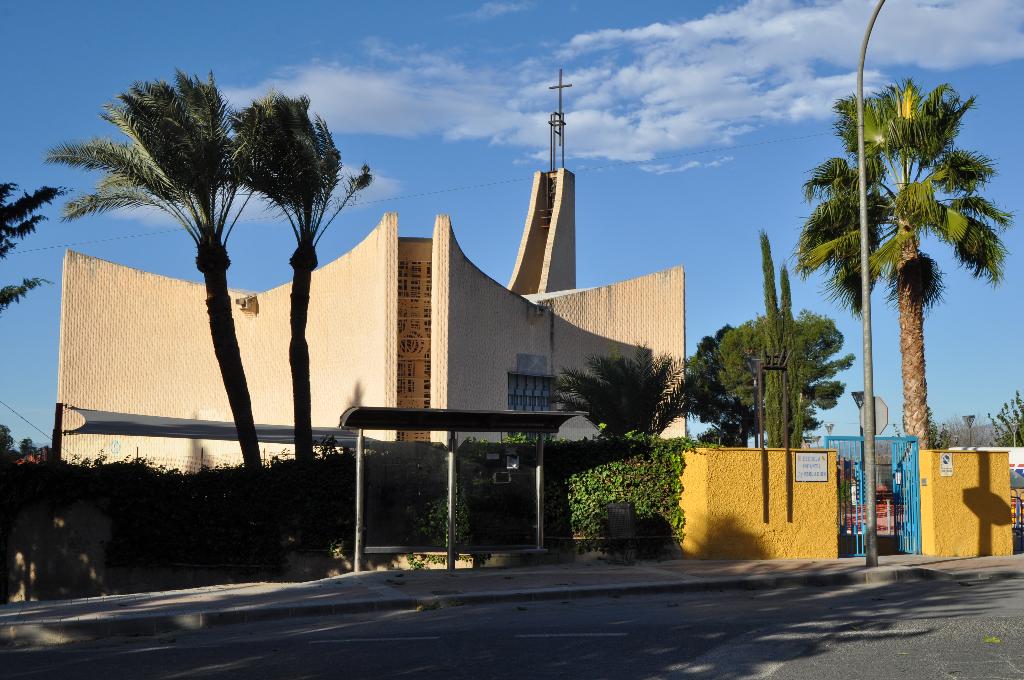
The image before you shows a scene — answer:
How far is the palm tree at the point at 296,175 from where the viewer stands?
20562mm

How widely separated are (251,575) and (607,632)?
27.9 feet

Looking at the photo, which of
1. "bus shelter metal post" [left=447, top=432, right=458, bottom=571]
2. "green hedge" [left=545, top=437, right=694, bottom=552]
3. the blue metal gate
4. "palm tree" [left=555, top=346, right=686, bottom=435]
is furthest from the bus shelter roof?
"palm tree" [left=555, top=346, right=686, bottom=435]

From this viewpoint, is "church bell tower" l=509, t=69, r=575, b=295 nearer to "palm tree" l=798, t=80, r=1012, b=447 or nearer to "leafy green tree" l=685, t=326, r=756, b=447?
"leafy green tree" l=685, t=326, r=756, b=447

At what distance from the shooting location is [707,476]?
17.1 m

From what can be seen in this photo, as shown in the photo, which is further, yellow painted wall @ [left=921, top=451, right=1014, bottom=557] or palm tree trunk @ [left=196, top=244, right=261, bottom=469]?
palm tree trunk @ [left=196, top=244, right=261, bottom=469]

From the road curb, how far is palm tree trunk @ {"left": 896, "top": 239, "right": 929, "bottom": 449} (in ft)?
18.8

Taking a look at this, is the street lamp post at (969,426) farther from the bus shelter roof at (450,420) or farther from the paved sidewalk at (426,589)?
the bus shelter roof at (450,420)

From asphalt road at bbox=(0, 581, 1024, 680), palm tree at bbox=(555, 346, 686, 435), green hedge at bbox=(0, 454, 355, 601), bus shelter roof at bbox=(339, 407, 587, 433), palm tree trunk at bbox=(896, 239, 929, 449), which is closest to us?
asphalt road at bbox=(0, 581, 1024, 680)

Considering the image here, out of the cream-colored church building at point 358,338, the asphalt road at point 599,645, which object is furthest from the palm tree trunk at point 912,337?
the cream-colored church building at point 358,338

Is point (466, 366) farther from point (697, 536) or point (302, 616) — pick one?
point (302, 616)

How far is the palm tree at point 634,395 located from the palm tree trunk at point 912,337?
741 cm

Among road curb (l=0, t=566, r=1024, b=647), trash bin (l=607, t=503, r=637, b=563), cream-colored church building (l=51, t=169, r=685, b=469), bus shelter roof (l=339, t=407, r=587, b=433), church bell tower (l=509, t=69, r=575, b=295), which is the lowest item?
road curb (l=0, t=566, r=1024, b=647)

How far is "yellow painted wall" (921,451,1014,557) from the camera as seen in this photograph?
18.7 meters

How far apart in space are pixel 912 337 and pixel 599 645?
14.7 m
